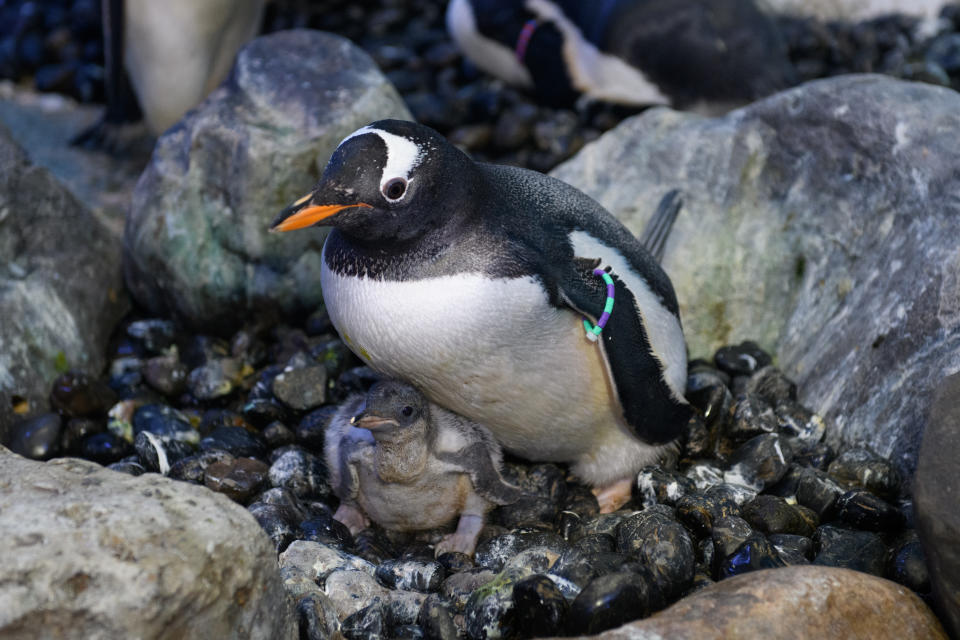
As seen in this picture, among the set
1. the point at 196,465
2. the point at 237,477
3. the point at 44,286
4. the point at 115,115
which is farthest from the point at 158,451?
the point at 115,115

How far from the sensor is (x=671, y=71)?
15.7ft

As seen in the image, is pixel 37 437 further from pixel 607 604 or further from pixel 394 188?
pixel 607 604

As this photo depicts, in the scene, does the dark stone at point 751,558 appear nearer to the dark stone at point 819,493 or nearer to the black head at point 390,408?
the dark stone at point 819,493

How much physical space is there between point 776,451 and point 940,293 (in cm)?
60

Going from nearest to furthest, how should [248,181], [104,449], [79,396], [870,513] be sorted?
[870,513] → [104,449] → [79,396] → [248,181]

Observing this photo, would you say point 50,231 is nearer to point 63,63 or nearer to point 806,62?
point 63,63

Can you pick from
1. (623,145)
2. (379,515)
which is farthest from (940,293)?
(379,515)

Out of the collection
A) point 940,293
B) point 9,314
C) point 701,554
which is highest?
point 940,293

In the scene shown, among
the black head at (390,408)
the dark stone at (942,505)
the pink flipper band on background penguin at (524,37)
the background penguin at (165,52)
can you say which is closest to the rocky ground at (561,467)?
the dark stone at (942,505)

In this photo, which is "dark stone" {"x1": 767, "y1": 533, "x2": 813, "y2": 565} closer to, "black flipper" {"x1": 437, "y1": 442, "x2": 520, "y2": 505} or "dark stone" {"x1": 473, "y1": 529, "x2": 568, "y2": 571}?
"dark stone" {"x1": 473, "y1": 529, "x2": 568, "y2": 571}

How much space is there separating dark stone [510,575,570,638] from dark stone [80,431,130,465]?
145cm

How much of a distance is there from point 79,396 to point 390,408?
1.21 metres

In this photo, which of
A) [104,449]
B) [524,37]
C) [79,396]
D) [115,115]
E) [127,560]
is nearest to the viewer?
[127,560]

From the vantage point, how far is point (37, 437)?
294cm
